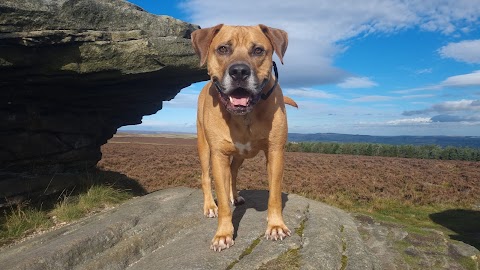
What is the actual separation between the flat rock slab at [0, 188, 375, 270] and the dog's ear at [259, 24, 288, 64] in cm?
283

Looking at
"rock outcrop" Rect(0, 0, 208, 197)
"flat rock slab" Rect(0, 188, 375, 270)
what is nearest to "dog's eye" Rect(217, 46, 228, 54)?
"flat rock slab" Rect(0, 188, 375, 270)

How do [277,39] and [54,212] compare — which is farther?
[54,212]

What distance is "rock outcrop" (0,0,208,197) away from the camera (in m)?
7.75

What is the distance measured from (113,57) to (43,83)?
224 centimetres

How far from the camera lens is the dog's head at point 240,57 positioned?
4551 mm

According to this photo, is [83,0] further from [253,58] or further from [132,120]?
[132,120]

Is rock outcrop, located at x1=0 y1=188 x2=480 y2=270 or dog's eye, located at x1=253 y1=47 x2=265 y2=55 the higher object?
dog's eye, located at x1=253 y1=47 x2=265 y2=55

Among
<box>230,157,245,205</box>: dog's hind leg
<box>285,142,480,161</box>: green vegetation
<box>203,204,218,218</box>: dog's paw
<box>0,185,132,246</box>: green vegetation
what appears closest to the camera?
<box>203,204,218,218</box>: dog's paw

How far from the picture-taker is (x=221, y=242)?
16.2 feet

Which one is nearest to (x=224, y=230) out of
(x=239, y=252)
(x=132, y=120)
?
(x=239, y=252)

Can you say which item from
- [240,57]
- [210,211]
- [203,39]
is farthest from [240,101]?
[210,211]

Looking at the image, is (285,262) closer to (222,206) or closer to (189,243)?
(222,206)

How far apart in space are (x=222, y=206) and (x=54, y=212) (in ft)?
20.2

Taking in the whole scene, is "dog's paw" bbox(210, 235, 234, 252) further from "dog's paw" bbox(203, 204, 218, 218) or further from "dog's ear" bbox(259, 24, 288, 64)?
"dog's ear" bbox(259, 24, 288, 64)
